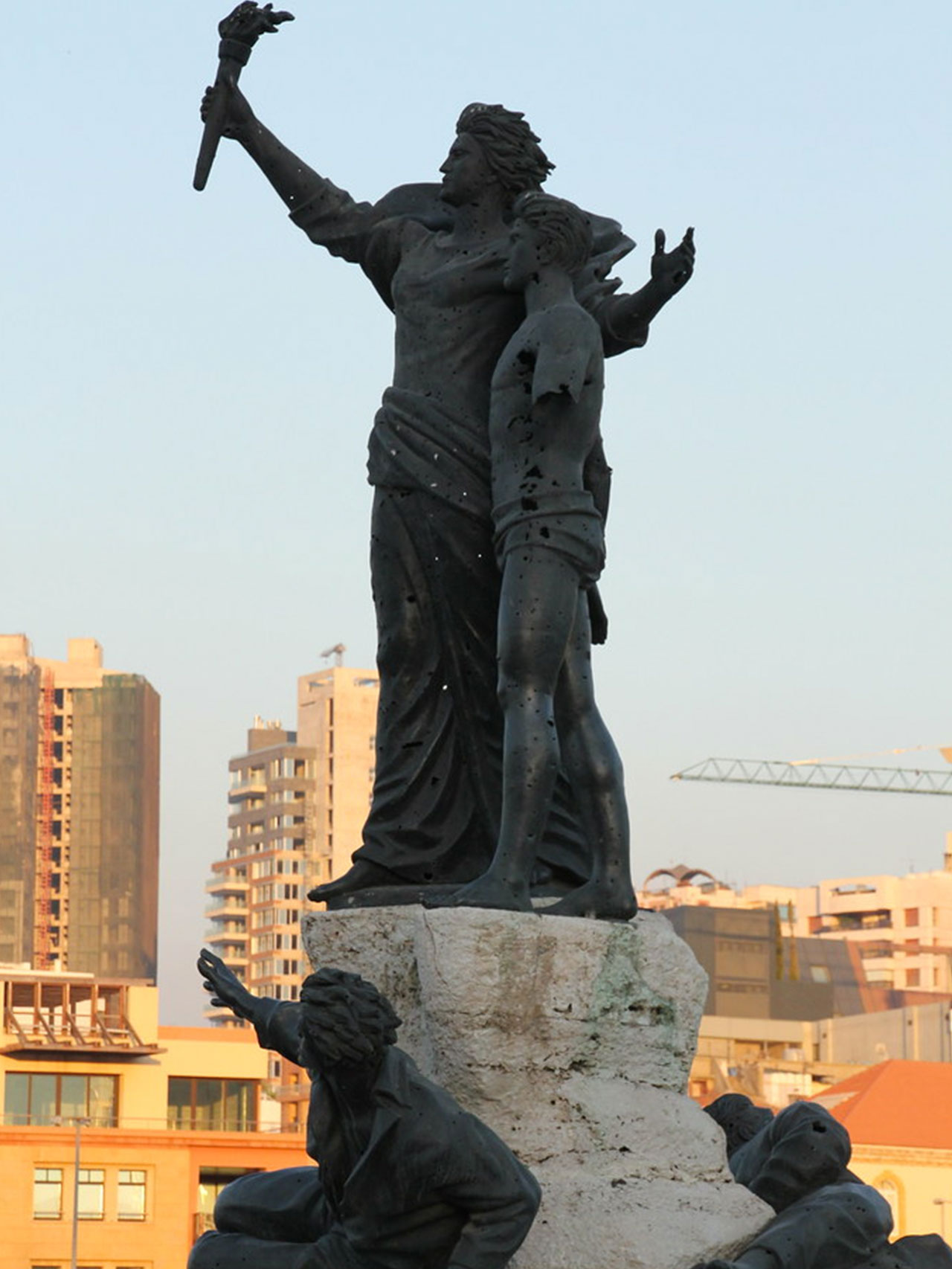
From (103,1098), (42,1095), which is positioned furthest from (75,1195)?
(103,1098)

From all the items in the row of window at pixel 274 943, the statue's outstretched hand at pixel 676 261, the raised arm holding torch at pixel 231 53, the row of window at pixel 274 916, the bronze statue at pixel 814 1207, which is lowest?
the bronze statue at pixel 814 1207

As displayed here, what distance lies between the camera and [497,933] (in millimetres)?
8852

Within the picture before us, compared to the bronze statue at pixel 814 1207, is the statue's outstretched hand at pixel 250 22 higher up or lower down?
higher up

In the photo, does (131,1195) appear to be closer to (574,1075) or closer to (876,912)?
(574,1075)

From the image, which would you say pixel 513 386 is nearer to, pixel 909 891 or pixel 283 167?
pixel 283 167

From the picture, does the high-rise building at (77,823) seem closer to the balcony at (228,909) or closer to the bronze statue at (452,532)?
the balcony at (228,909)

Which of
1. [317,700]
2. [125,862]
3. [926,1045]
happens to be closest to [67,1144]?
[926,1045]

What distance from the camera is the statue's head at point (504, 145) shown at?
398 inches

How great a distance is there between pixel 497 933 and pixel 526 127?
121 inches

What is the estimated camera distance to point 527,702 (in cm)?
939

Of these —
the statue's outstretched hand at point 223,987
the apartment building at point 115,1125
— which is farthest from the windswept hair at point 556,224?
the apartment building at point 115,1125

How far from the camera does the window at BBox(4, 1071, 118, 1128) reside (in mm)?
71419

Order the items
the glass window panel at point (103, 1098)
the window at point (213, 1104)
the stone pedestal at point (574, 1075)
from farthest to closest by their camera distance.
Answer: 1. the window at point (213, 1104)
2. the glass window panel at point (103, 1098)
3. the stone pedestal at point (574, 1075)

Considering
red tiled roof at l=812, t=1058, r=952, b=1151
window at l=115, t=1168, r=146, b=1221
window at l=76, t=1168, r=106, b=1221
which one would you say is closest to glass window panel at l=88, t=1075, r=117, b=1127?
window at l=115, t=1168, r=146, b=1221
